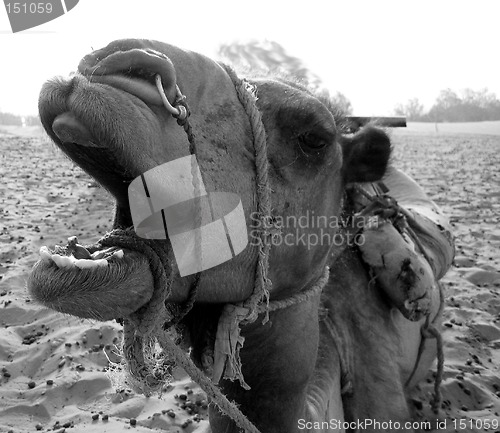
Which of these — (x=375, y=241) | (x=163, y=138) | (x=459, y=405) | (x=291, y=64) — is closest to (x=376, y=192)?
(x=375, y=241)

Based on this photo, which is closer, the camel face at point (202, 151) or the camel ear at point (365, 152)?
the camel face at point (202, 151)

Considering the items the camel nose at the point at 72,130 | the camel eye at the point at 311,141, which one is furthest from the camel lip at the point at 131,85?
the camel eye at the point at 311,141

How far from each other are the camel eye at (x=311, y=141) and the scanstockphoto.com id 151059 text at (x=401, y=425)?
107cm

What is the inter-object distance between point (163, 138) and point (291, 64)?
157cm

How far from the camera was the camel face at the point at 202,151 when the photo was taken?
46.1 inches

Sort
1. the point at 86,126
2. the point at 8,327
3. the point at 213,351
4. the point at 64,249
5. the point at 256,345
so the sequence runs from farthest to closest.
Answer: the point at 8,327 → the point at 256,345 → the point at 213,351 → the point at 64,249 → the point at 86,126

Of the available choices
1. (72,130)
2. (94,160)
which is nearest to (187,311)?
(94,160)

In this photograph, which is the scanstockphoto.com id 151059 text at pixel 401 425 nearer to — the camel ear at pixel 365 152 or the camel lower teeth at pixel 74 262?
the camel ear at pixel 365 152

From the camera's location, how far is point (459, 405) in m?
3.73

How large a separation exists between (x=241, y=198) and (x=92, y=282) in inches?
21.1

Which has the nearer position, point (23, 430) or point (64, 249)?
point (64, 249)

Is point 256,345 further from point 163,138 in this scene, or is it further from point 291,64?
point 291,64

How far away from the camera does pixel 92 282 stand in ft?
3.77
